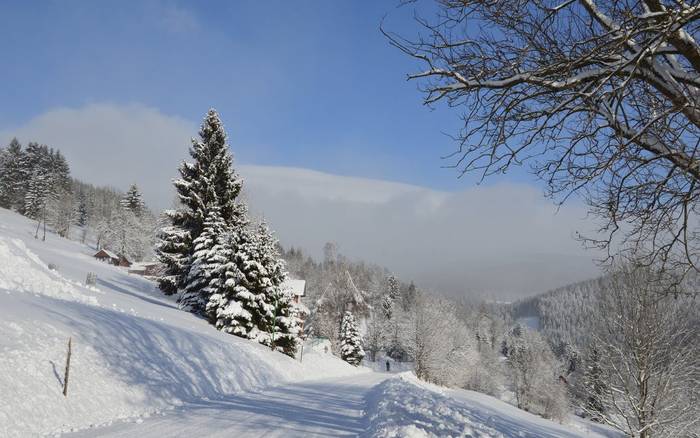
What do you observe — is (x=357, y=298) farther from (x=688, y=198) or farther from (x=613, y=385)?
(x=688, y=198)

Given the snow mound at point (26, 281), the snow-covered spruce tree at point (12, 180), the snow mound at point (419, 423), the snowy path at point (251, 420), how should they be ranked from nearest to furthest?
the snowy path at point (251, 420) < the snow mound at point (419, 423) < the snow mound at point (26, 281) < the snow-covered spruce tree at point (12, 180)

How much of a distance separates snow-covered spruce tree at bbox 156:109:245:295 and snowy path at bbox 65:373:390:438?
61.6 ft

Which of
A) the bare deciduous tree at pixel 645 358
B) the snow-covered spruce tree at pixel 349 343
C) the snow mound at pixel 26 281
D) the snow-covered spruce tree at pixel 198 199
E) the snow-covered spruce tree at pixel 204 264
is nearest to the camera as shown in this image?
the bare deciduous tree at pixel 645 358

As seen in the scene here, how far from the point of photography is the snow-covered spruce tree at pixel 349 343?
192 ft

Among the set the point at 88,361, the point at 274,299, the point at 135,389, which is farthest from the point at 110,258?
the point at 135,389

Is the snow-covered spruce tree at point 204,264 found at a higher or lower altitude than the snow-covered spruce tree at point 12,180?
lower

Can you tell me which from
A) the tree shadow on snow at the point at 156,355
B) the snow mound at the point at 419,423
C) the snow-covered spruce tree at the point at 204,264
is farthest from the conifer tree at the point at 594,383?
the snow-covered spruce tree at the point at 204,264

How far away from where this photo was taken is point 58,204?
8812 centimetres

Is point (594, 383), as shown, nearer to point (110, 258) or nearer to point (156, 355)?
point (156, 355)

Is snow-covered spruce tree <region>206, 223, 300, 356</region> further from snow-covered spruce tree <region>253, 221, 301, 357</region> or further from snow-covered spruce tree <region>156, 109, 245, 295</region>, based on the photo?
snow-covered spruce tree <region>156, 109, 245, 295</region>

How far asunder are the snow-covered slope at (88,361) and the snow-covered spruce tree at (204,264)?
744cm

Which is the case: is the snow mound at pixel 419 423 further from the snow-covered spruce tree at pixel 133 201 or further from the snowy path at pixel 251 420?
the snow-covered spruce tree at pixel 133 201

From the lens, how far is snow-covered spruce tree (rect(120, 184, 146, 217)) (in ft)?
310

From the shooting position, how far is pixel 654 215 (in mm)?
4828
